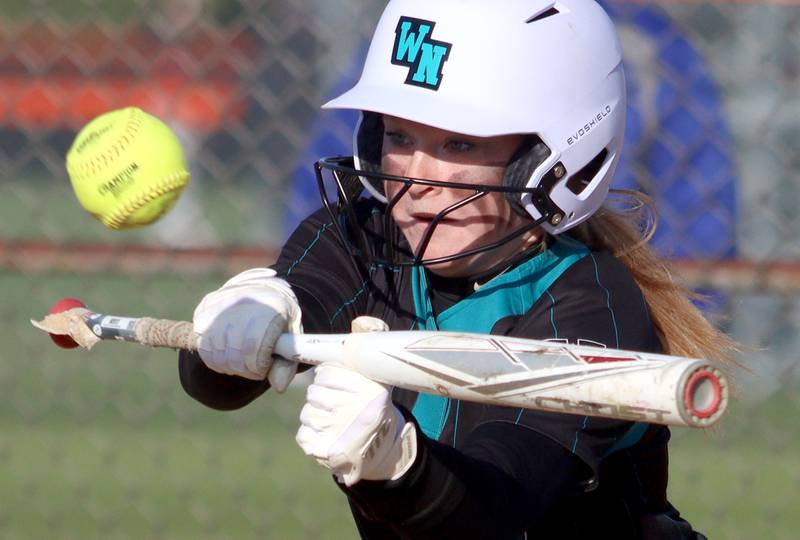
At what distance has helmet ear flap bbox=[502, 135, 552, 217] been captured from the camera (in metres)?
2.24

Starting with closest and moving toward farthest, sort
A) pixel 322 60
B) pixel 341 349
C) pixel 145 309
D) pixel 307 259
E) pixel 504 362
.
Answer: pixel 504 362, pixel 341 349, pixel 307 259, pixel 322 60, pixel 145 309

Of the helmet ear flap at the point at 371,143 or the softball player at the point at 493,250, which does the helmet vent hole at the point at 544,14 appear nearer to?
the softball player at the point at 493,250

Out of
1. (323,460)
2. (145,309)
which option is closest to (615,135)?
(323,460)

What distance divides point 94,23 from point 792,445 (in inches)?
130

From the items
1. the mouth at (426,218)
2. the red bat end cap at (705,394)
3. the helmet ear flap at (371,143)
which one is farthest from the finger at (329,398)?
the helmet ear flap at (371,143)

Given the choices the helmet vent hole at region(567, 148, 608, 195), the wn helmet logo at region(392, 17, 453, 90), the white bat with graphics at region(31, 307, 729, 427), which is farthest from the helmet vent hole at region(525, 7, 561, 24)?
the white bat with graphics at region(31, 307, 729, 427)

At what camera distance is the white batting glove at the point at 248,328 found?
6.35 ft

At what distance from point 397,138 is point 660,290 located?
569 millimetres

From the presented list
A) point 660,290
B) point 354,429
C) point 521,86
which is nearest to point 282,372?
point 354,429

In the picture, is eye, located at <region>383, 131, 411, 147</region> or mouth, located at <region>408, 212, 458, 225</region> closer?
mouth, located at <region>408, 212, 458, 225</region>

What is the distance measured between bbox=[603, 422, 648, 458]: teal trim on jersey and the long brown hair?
0.19 m

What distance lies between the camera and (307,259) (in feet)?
8.18

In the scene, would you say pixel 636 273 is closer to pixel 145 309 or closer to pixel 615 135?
pixel 615 135

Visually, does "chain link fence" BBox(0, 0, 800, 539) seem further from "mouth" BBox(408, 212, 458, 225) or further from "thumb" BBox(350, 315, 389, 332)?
"thumb" BBox(350, 315, 389, 332)
